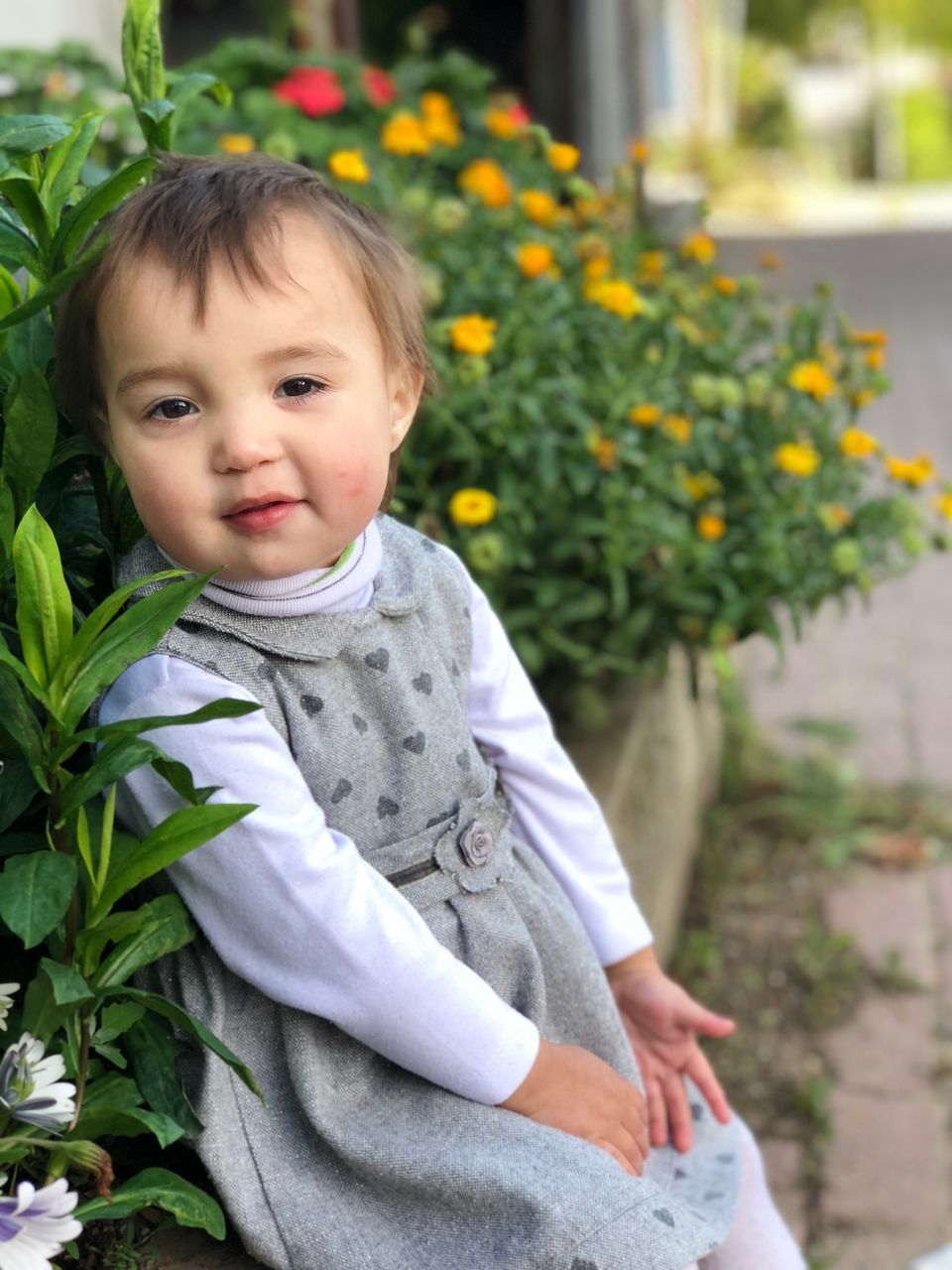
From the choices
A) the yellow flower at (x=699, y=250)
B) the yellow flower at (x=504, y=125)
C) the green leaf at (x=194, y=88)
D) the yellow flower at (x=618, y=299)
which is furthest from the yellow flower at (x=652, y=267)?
the green leaf at (x=194, y=88)

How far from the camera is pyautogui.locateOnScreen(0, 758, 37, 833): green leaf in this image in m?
1.26

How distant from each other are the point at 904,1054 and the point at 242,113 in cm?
259

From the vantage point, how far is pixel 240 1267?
138 centimetres

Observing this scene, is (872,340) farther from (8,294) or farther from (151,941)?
(151,941)

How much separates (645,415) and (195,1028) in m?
1.66

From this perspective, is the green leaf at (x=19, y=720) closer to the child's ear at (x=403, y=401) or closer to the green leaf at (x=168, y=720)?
the green leaf at (x=168, y=720)

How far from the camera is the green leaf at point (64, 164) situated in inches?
54.9

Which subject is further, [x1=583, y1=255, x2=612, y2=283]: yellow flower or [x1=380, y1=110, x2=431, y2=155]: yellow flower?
[x1=380, y1=110, x2=431, y2=155]: yellow flower

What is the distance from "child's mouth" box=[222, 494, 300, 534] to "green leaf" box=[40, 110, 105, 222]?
295 mm

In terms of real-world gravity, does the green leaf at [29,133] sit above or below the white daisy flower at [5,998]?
above

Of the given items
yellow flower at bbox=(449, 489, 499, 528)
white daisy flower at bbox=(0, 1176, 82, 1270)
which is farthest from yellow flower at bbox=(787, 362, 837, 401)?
white daisy flower at bbox=(0, 1176, 82, 1270)

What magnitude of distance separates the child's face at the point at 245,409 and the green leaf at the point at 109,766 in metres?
0.20

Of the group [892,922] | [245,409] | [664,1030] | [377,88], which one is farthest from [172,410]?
→ [377,88]

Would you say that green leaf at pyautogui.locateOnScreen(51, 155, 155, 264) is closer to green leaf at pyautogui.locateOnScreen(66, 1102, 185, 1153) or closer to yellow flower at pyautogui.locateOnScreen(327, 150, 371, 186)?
green leaf at pyautogui.locateOnScreen(66, 1102, 185, 1153)
